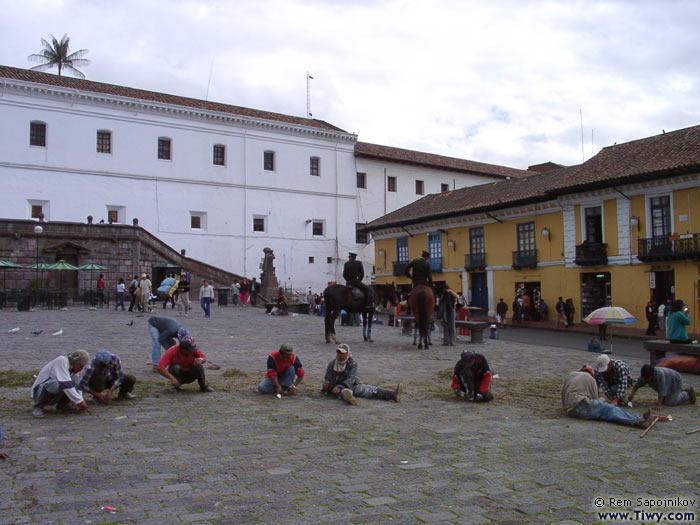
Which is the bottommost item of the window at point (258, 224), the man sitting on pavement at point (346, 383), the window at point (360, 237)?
the man sitting on pavement at point (346, 383)

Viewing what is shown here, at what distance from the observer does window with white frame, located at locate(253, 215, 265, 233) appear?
46188mm

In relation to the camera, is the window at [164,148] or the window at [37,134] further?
the window at [164,148]

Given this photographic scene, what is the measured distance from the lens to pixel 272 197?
46.6 metres

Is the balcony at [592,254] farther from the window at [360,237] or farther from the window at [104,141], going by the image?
the window at [104,141]

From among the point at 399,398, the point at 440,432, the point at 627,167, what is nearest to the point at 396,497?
the point at 440,432

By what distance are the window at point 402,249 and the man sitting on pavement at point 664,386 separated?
31.8 metres

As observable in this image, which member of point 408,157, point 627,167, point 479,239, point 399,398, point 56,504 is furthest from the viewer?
point 408,157

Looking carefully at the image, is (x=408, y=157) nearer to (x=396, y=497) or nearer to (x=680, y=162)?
(x=680, y=162)

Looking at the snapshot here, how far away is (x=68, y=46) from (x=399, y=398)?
48.9 meters

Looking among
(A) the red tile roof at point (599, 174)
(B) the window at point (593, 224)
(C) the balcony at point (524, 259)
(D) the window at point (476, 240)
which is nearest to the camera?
(A) the red tile roof at point (599, 174)

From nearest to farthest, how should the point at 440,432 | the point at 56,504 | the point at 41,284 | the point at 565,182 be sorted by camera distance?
the point at 56,504 → the point at 440,432 → the point at 565,182 → the point at 41,284

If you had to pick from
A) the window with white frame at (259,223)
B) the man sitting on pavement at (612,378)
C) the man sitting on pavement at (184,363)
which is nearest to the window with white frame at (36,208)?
the window with white frame at (259,223)

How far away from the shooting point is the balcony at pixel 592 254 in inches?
1081

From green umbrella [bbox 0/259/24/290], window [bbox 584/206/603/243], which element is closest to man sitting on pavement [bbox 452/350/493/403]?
window [bbox 584/206/603/243]
